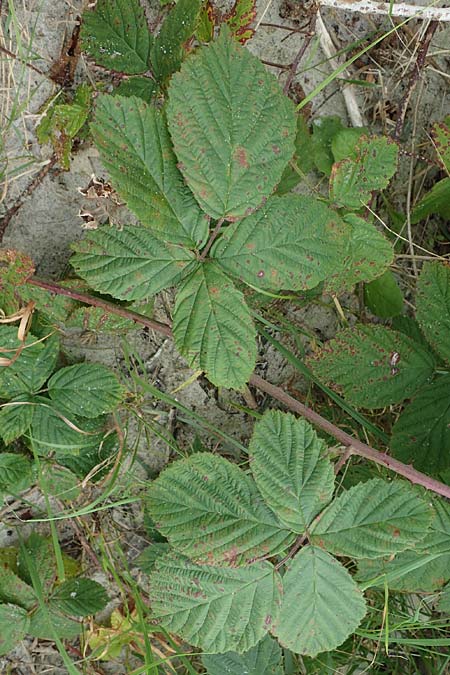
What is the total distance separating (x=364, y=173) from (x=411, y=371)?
55 cm

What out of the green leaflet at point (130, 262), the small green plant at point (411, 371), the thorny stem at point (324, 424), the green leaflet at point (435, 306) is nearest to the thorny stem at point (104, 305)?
the thorny stem at point (324, 424)

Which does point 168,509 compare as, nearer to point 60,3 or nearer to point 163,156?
point 163,156

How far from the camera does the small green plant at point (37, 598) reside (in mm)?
2006

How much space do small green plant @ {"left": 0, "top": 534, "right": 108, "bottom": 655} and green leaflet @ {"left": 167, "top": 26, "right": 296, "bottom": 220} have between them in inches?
48.4

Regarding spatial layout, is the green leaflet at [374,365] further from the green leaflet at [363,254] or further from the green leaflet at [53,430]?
the green leaflet at [53,430]

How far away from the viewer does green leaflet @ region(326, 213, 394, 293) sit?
1812 mm

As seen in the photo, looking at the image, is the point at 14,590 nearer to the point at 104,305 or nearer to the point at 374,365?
the point at 104,305

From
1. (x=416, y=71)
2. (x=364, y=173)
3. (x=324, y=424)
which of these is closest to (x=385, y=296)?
(x=364, y=173)

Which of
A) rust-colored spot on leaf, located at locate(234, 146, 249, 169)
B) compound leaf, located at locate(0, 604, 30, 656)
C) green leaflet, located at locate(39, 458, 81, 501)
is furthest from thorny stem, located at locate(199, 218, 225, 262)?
compound leaf, located at locate(0, 604, 30, 656)

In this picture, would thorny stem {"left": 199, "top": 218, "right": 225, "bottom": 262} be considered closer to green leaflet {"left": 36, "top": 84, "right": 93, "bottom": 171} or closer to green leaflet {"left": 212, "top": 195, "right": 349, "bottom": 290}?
green leaflet {"left": 212, "top": 195, "right": 349, "bottom": 290}

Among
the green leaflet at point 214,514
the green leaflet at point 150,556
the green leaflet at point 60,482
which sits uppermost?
the green leaflet at point 214,514

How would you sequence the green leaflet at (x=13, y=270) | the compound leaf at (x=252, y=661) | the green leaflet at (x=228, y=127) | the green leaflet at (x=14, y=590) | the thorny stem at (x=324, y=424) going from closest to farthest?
the green leaflet at (x=228, y=127) → the thorny stem at (x=324, y=424) → the green leaflet at (x=13, y=270) → the compound leaf at (x=252, y=661) → the green leaflet at (x=14, y=590)

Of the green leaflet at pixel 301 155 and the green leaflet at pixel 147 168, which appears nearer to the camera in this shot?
the green leaflet at pixel 147 168

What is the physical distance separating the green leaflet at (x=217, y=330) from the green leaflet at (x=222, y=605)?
18.4 inches
